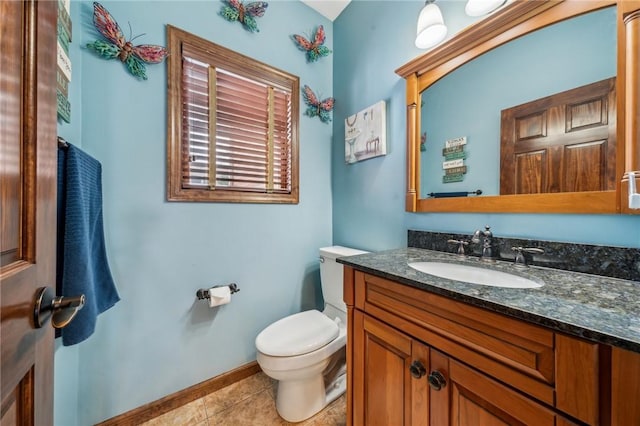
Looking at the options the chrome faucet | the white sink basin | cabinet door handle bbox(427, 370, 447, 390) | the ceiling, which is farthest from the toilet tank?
the ceiling

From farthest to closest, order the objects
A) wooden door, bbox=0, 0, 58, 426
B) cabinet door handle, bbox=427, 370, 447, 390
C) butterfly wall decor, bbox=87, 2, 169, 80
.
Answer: butterfly wall decor, bbox=87, 2, 169, 80 < cabinet door handle, bbox=427, 370, 447, 390 < wooden door, bbox=0, 0, 58, 426

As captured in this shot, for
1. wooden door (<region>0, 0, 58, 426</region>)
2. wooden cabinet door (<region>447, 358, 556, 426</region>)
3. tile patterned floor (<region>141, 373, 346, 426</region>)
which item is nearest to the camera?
wooden door (<region>0, 0, 58, 426</region>)

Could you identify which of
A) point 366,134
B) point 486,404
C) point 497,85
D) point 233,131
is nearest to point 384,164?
point 366,134

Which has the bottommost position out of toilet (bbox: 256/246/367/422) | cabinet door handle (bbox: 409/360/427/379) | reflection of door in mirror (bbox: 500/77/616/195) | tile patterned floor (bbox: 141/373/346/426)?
tile patterned floor (bbox: 141/373/346/426)

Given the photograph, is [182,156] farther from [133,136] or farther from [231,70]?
[231,70]

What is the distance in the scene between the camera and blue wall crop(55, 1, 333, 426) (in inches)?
43.9

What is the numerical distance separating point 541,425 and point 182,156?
1.68m

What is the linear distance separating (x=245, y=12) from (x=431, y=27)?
1.11 m

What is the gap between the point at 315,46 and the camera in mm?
1797

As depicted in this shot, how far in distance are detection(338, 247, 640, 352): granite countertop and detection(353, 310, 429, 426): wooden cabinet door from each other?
0.70 ft

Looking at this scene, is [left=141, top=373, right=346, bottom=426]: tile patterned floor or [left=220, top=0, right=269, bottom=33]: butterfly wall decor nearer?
[left=141, top=373, right=346, bottom=426]: tile patterned floor

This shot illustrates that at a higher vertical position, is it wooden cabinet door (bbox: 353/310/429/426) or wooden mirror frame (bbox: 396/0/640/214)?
wooden mirror frame (bbox: 396/0/640/214)

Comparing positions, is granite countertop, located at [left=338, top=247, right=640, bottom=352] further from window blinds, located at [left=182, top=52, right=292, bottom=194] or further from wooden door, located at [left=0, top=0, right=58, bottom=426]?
window blinds, located at [left=182, top=52, right=292, bottom=194]

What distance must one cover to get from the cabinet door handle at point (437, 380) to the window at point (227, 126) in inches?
50.1
